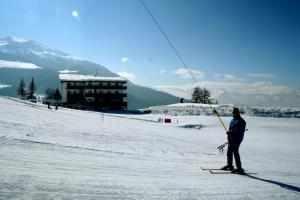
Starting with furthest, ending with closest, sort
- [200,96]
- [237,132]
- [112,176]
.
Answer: [200,96] < [237,132] < [112,176]

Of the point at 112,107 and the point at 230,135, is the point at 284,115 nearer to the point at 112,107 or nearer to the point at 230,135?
the point at 230,135

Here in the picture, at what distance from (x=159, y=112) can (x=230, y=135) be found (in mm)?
57327

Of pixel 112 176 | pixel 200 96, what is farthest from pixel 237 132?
pixel 200 96

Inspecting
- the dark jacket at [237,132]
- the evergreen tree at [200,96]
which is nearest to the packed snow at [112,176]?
the dark jacket at [237,132]

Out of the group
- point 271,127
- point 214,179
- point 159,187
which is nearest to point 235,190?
point 214,179

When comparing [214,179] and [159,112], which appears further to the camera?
[159,112]

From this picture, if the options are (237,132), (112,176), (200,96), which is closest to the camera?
(112,176)

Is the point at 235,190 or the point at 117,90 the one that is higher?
the point at 117,90

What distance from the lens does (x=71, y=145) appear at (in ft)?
35.4

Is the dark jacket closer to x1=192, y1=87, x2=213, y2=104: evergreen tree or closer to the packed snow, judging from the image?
the packed snow

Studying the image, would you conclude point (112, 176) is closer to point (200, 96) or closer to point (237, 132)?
point (237, 132)

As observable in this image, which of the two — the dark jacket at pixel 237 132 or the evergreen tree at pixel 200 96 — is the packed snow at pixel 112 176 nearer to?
the dark jacket at pixel 237 132

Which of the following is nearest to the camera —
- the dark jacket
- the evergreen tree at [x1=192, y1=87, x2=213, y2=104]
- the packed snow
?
the packed snow

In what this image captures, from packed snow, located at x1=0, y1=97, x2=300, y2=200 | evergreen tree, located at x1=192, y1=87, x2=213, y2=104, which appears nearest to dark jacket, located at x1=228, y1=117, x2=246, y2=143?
packed snow, located at x1=0, y1=97, x2=300, y2=200
